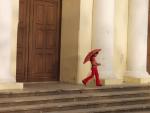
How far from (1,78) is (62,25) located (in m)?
3.29

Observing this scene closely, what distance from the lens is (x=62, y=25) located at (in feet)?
41.5

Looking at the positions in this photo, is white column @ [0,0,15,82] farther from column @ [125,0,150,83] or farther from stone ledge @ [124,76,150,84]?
column @ [125,0,150,83]

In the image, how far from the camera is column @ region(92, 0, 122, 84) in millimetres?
12016

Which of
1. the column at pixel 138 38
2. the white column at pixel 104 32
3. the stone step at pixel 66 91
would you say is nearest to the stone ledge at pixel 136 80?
the column at pixel 138 38

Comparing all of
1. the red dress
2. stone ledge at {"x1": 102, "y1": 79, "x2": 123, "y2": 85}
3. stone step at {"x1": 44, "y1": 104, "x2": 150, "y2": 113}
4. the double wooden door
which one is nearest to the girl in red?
the red dress

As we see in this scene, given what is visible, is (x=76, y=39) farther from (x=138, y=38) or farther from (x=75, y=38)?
(x=138, y=38)

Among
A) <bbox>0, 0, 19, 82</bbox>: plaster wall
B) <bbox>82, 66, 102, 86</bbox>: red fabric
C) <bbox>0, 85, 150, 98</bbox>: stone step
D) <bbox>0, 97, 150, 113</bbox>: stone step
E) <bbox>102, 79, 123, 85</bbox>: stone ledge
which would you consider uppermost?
<bbox>0, 0, 19, 82</bbox>: plaster wall

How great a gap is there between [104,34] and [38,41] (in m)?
1.86

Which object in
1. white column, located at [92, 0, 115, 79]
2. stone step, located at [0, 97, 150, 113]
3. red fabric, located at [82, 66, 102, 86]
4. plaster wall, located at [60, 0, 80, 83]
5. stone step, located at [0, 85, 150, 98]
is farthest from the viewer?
plaster wall, located at [60, 0, 80, 83]

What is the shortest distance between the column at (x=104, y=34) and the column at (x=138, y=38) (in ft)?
3.39

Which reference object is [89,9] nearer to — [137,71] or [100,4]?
[100,4]

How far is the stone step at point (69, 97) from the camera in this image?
29.8ft

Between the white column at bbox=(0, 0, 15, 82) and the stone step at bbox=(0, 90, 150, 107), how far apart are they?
96 centimetres

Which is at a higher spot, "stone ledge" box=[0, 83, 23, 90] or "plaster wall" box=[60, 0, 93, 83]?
"plaster wall" box=[60, 0, 93, 83]
